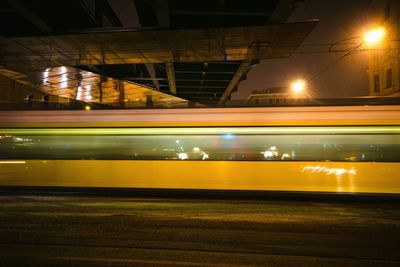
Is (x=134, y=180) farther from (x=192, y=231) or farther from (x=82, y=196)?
(x=192, y=231)

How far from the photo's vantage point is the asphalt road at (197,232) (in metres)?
5.66

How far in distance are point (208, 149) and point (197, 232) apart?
3594mm

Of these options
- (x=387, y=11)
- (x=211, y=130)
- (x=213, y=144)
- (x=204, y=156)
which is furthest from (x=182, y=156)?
(x=387, y=11)

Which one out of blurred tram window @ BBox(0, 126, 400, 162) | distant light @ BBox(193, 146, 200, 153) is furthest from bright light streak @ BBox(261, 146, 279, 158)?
distant light @ BBox(193, 146, 200, 153)

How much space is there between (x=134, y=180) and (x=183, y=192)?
1506 millimetres

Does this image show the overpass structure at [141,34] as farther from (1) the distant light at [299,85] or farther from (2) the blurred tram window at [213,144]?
(1) the distant light at [299,85]

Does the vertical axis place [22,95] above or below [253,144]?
above

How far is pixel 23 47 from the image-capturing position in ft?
58.7

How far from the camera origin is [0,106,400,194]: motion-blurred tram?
9.94 meters

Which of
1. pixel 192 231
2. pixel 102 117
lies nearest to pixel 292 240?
pixel 192 231

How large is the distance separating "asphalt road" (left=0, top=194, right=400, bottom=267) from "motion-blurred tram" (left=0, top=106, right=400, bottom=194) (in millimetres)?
677

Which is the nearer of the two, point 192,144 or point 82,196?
point 192,144

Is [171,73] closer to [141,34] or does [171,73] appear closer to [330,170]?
[141,34]

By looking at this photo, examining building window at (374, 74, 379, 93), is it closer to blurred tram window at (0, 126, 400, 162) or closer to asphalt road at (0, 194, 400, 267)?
asphalt road at (0, 194, 400, 267)
